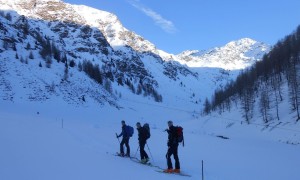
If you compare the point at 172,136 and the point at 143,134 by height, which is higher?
the point at 172,136

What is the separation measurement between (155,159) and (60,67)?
71.0 meters

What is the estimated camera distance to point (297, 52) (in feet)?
317

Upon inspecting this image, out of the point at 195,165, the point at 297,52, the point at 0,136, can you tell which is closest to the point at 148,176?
the point at 195,165

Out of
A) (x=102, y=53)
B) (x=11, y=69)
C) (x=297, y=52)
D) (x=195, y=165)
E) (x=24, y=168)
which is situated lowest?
(x=195, y=165)

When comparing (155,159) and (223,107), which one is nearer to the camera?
(155,159)

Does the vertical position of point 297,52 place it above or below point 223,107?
above

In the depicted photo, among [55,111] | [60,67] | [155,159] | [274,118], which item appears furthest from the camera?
[60,67]

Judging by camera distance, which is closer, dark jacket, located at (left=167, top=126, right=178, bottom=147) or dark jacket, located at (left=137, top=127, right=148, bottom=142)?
dark jacket, located at (left=167, top=126, right=178, bottom=147)

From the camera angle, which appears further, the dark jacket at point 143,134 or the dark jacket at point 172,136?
the dark jacket at point 143,134

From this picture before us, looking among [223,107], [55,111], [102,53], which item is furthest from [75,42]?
[55,111]

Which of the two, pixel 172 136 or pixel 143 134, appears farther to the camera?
pixel 143 134

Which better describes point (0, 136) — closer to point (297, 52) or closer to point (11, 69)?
point (11, 69)

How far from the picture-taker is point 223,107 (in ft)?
378

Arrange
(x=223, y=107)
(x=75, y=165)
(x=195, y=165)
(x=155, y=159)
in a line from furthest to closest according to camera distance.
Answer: (x=223, y=107) < (x=155, y=159) < (x=195, y=165) < (x=75, y=165)
